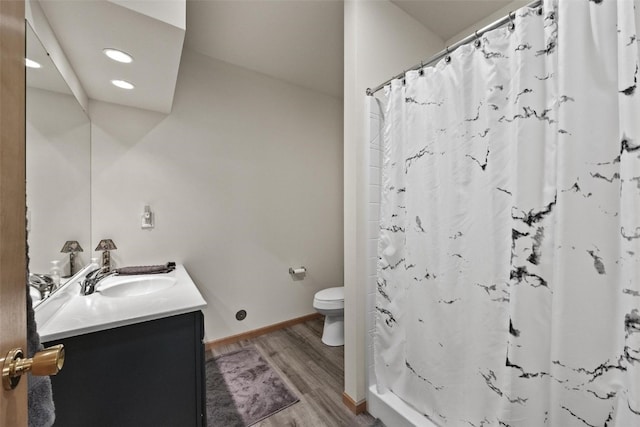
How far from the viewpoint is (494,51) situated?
3.50 ft

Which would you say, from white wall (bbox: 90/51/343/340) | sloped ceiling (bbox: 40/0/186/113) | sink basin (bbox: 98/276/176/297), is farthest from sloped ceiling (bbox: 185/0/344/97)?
sink basin (bbox: 98/276/176/297)

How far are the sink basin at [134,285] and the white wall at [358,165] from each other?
1.10 m

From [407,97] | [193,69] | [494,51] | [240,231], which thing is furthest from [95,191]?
[494,51]

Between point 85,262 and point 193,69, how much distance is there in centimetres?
169

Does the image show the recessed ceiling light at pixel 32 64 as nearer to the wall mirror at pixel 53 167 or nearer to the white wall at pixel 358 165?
the wall mirror at pixel 53 167

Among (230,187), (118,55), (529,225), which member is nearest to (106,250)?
(230,187)

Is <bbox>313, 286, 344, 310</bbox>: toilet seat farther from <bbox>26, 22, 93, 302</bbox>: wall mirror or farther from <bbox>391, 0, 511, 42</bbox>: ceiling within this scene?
<bbox>391, 0, 511, 42</bbox>: ceiling

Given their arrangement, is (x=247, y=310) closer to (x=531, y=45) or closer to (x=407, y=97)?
(x=407, y=97)

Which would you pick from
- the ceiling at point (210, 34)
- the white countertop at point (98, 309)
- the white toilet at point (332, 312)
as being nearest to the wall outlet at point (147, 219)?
the white countertop at point (98, 309)

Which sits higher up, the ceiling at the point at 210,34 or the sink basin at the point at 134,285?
the ceiling at the point at 210,34

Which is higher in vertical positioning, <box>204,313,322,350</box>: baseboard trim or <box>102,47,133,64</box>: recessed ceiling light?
<box>102,47,133,64</box>: recessed ceiling light

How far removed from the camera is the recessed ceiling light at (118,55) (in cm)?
132

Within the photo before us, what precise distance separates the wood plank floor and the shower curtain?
0.51 metres

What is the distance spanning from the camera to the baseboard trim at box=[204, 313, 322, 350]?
2329 mm
